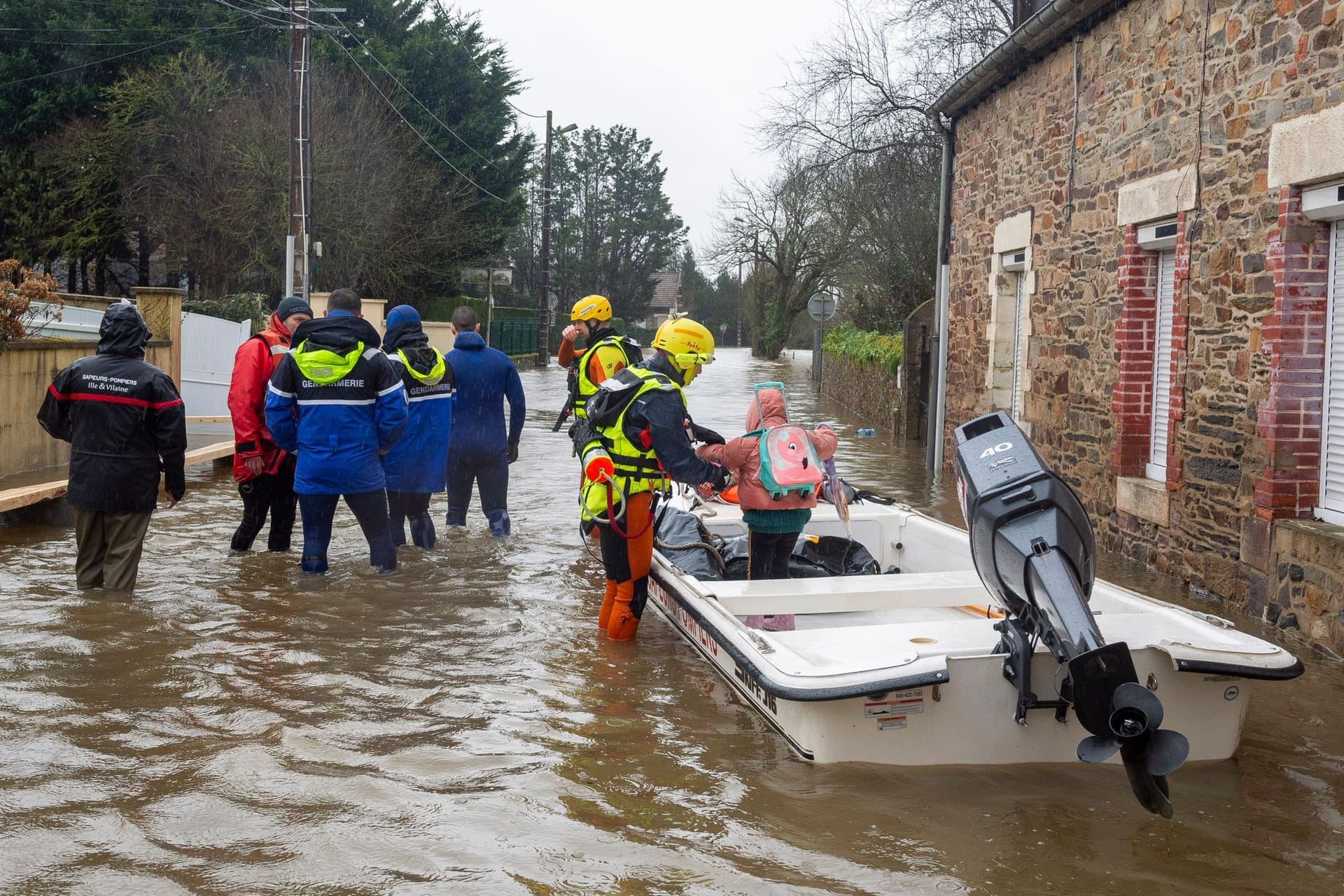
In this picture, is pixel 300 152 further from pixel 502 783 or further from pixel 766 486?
pixel 502 783

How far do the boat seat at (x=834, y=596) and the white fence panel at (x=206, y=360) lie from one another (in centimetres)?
1366

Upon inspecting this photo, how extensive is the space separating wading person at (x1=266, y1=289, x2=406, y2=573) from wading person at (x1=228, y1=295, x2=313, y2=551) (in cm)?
30

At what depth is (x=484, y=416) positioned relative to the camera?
10086 millimetres

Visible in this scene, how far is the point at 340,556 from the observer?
31.1 feet

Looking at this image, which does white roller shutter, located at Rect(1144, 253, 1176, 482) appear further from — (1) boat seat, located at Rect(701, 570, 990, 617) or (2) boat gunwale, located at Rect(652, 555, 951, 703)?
(2) boat gunwale, located at Rect(652, 555, 951, 703)

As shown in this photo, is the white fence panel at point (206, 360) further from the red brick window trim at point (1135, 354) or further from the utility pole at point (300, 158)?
the red brick window trim at point (1135, 354)

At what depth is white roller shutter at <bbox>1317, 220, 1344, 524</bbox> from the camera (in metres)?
7.67

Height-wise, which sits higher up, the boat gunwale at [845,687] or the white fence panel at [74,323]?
the white fence panel at [74,323]

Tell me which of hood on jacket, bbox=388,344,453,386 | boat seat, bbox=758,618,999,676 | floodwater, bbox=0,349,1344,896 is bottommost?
floodwater, bbox=0,349,1344,896

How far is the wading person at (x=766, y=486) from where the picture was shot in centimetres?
686

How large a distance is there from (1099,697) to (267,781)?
303 cm

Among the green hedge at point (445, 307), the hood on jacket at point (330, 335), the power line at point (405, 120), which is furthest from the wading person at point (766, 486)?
the green hedge at point (445, 307)

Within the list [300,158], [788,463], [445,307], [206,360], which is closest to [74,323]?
[206,360]

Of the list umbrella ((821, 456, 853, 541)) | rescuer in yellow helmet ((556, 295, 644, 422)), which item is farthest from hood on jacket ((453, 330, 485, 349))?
umbrella ((821, 456, 853, 541))
